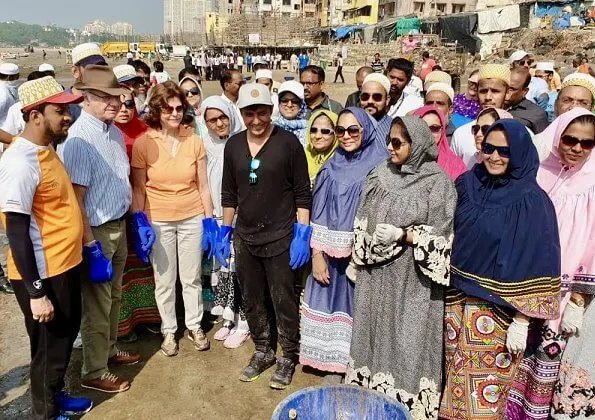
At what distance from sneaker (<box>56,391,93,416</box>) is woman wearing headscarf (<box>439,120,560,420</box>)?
2.34 meters

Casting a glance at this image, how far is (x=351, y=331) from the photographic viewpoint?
3.31m

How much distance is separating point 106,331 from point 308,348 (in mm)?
1455

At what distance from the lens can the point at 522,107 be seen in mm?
4301

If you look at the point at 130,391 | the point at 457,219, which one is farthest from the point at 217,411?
the point at 457,219

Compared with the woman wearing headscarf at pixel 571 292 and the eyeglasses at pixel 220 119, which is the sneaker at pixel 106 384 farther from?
the woman wearing headscarf at pixel 571 292

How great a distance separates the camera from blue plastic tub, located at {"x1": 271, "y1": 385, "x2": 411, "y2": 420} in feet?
7.70

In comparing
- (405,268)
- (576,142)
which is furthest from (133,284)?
(576,142)

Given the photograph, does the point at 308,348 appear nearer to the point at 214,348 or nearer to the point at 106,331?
the point at 214,348

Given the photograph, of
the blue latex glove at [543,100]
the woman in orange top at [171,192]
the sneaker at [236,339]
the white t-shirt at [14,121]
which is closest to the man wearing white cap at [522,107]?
the blue latex glove at [543,100]

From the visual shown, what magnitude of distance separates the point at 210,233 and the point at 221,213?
0.28 m

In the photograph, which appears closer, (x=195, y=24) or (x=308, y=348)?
(x=308, y=348)

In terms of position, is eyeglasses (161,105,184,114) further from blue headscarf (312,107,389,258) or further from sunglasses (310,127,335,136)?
blue headscarf (312,107,389,258)

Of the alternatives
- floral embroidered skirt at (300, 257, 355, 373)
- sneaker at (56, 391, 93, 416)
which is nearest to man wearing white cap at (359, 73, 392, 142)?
floral embroidered skirt at (300, 257, 355, 373)

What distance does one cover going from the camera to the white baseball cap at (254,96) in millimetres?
3045
